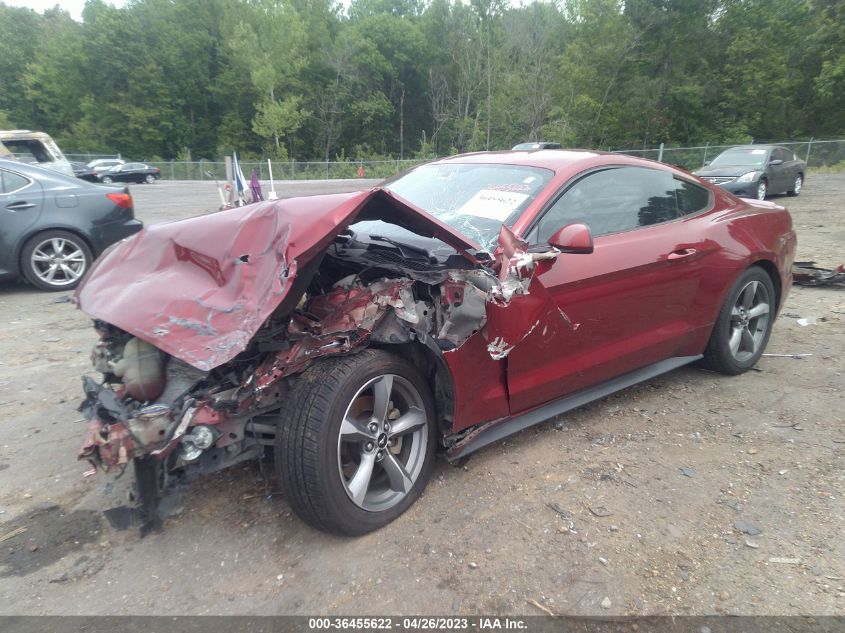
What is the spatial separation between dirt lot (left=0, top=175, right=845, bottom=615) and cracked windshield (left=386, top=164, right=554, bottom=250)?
1.29 m

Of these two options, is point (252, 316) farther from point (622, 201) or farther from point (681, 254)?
point (681, 254)

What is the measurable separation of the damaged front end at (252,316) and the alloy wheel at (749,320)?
6.85 ft

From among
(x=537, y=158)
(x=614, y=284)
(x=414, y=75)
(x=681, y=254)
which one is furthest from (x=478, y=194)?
(x=414, y=75)

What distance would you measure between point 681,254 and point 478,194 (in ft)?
4.59

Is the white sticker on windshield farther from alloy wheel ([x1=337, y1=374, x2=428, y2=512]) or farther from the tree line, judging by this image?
the tree line

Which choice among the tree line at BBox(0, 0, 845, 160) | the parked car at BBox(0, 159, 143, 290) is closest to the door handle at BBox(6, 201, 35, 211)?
the parked car at BBox(0, 159, 143, 290)

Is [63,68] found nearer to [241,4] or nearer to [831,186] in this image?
[241,4]

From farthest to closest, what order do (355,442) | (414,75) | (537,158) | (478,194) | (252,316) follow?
(414,75) < (537,158) < (478,194) < (355,442) < (252,316)

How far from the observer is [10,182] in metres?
6.62

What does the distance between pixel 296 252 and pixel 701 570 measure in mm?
2097

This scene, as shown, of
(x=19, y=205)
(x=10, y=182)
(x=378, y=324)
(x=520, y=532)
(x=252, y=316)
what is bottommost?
(x=520, y=532)

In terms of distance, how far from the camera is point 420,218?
249cm

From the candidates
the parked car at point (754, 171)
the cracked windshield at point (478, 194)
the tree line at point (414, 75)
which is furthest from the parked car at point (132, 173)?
the cracked windshield at point (478, 194)

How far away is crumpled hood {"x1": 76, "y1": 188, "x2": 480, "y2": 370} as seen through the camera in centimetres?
214
